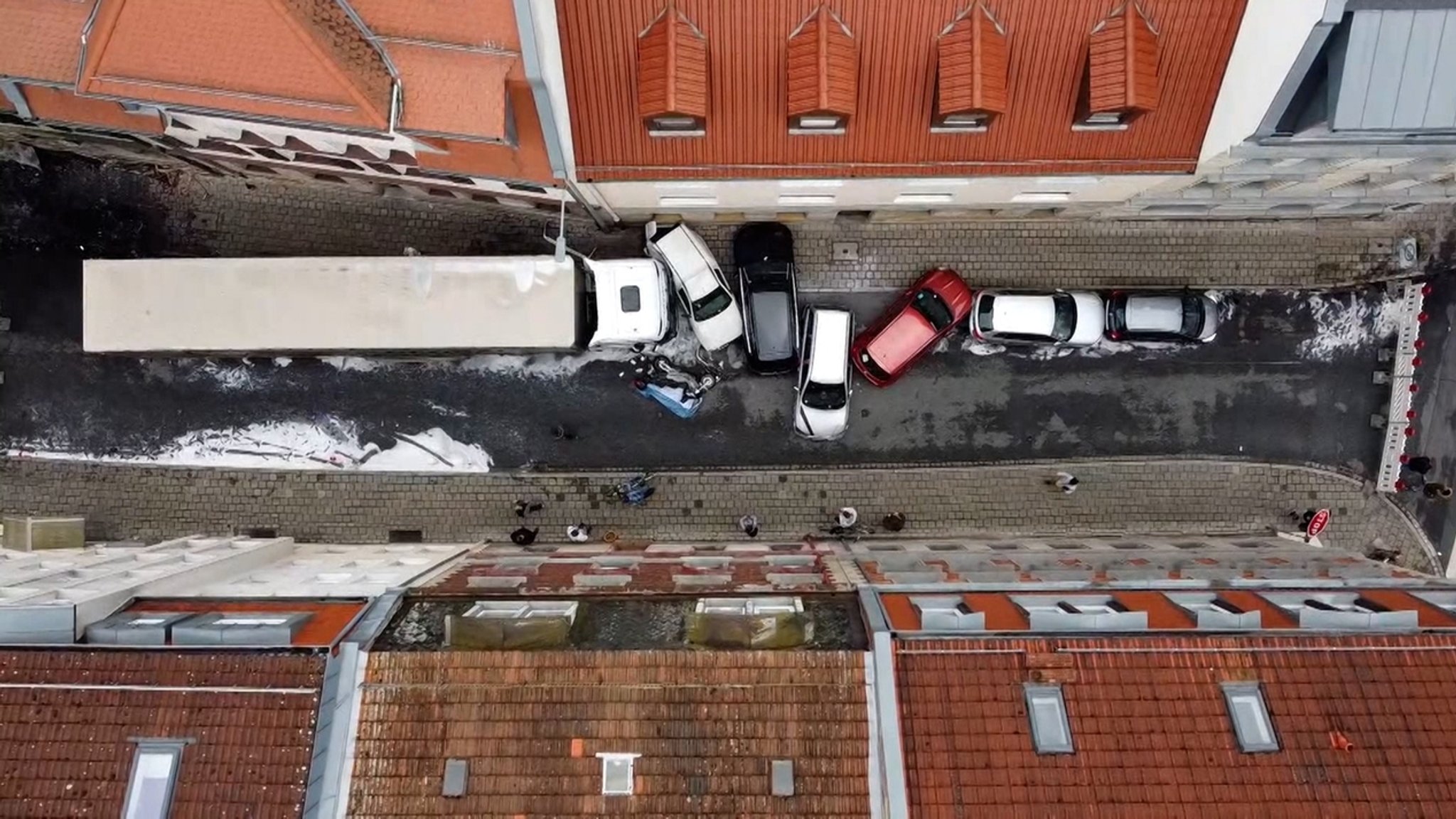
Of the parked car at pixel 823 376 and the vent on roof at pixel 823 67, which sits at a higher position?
the vent on roof at pixel 823 67

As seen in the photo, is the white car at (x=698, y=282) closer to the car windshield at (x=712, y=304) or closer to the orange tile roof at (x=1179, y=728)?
the car windshield at (x=712, y=304)

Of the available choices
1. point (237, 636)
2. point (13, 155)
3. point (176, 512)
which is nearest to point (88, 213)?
point (13, 155)

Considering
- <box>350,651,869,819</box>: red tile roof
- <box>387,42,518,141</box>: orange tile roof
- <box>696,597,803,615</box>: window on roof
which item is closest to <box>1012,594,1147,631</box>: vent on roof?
<box>350,651,869,819</box>: red tile roof

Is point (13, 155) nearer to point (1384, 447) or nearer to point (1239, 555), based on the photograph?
point (1239, 555)

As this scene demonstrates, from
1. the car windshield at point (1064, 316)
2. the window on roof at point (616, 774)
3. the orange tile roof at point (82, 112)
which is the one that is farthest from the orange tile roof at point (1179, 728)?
the orange tile roof at point (82, 112)

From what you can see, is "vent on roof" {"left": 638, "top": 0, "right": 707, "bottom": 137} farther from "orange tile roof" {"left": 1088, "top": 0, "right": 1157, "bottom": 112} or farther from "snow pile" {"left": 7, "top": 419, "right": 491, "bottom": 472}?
"snow pile" {"left": 7, "top": 419, "right": 491, "bottom": 472}

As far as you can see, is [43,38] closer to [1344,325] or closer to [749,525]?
[749,525]
